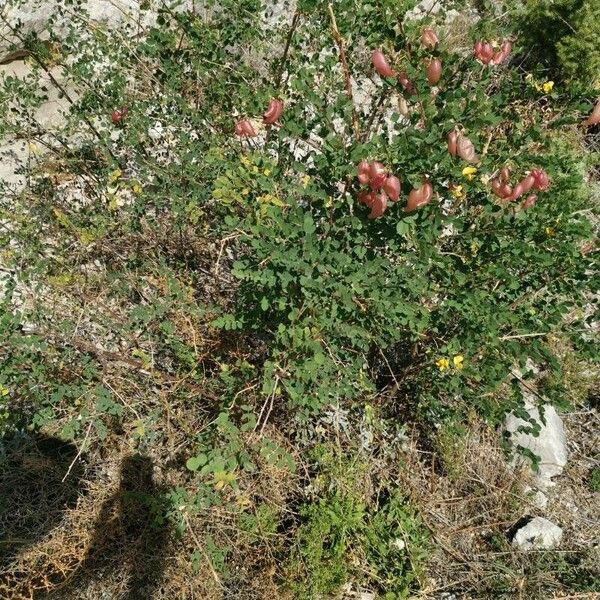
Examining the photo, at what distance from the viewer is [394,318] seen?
2326mm

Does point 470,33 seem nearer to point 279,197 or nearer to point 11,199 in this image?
point 279,197

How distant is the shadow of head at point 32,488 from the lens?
2.93 m

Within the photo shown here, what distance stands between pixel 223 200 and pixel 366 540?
6.07 ft

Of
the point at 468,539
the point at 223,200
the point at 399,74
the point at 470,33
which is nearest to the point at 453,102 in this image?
the point at 399,74

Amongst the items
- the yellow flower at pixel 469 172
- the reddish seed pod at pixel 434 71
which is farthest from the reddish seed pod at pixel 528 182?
the reddish seed pod at pixel 434 71

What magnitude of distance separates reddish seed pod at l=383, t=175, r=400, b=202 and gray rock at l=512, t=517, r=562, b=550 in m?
2.07

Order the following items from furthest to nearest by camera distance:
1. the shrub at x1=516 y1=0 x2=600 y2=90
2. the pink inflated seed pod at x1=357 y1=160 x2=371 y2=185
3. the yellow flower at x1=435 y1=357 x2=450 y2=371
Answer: the shrub at x1=516 y1=0 x2=600 y2=90, the yellow flower at x1=435 y1=357 x2=450 y2=371, the pink inflated seed pod at x1=357 y1=160 x2=371 y2=185

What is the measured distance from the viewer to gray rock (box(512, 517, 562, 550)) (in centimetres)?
292

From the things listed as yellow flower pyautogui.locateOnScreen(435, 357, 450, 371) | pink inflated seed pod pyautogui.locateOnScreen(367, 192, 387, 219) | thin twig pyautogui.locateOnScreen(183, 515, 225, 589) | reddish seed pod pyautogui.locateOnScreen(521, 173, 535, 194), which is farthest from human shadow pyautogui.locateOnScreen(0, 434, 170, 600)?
reddish seed pod pyautogui.locateOnScreen(521, 173, 535, 194)

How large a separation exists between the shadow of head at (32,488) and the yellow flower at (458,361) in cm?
212

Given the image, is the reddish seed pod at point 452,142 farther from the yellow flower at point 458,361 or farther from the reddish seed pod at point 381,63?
the yellow flower at point 458,361

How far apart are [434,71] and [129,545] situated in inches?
106

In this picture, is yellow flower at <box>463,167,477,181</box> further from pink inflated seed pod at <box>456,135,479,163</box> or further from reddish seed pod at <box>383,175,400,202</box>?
reddish seed pod at <box>383,175,400,202</box>

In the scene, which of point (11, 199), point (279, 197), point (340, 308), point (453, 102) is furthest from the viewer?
point (11, 199)
